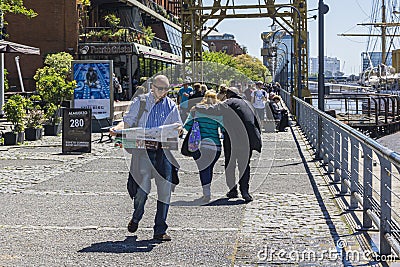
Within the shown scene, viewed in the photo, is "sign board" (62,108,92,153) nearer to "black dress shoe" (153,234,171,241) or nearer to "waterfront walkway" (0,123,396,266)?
"waterfront walkway" (0,123,396,266)

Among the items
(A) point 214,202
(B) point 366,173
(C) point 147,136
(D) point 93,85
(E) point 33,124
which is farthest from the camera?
(D) point 93,85

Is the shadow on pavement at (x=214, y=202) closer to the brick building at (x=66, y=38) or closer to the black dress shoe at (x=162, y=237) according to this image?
the black dress shoe at (x=162, y=237)

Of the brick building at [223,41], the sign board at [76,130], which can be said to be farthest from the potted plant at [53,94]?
the brick building at [223,41]

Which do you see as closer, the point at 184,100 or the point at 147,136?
the point at 147,136

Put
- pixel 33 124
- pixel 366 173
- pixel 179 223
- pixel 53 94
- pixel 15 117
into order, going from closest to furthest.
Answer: pixel 366 173 → pixel 179 223 → pixel 15 117 → pixel 33 124 → pixel 53 94

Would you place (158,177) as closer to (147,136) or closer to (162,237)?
(147,136)

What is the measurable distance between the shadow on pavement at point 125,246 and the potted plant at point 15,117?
12799 mm

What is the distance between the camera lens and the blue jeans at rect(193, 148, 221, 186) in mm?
11508

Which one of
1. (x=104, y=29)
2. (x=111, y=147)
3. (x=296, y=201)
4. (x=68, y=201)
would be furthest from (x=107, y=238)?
(x=104, y=29)

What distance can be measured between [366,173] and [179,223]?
2419mm

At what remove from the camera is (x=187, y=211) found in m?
10.5

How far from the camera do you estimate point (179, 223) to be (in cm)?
955

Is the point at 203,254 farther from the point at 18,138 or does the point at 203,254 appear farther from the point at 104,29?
the point at 104,29

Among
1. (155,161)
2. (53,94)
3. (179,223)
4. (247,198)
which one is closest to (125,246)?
(155,161)
